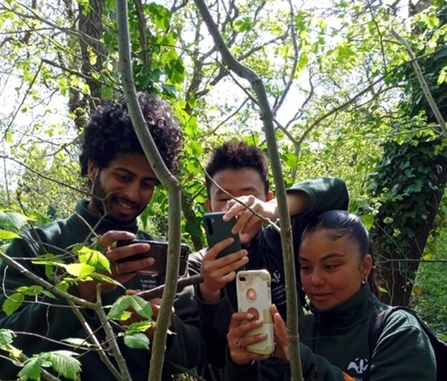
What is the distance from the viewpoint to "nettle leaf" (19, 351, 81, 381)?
1030 millimetres

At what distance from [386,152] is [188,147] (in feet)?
9.80

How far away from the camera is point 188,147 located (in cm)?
258

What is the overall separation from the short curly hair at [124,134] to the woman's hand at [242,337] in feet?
2.28

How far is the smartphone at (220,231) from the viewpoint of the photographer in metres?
1.60

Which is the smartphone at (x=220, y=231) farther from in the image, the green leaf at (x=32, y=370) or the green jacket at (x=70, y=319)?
the green leaf at (x=32, y=370)

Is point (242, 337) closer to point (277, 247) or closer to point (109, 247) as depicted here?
point (109, 247)

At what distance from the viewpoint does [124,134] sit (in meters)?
2.00

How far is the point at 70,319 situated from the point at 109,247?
0.83 feet

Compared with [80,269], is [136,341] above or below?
below

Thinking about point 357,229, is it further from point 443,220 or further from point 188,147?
point 443,220

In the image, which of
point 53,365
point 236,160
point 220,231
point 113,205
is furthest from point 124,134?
point 53,365

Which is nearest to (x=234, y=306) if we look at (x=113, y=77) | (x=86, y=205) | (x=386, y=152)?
(x=86, y=205)

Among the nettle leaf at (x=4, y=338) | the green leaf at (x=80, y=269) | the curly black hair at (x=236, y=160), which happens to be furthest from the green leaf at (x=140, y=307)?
the curly black hair at (x=236, y=160)

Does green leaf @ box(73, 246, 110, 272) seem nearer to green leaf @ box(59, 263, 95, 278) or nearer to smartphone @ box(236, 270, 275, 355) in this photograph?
green leaf @ box(59, 263, 95, 278)
